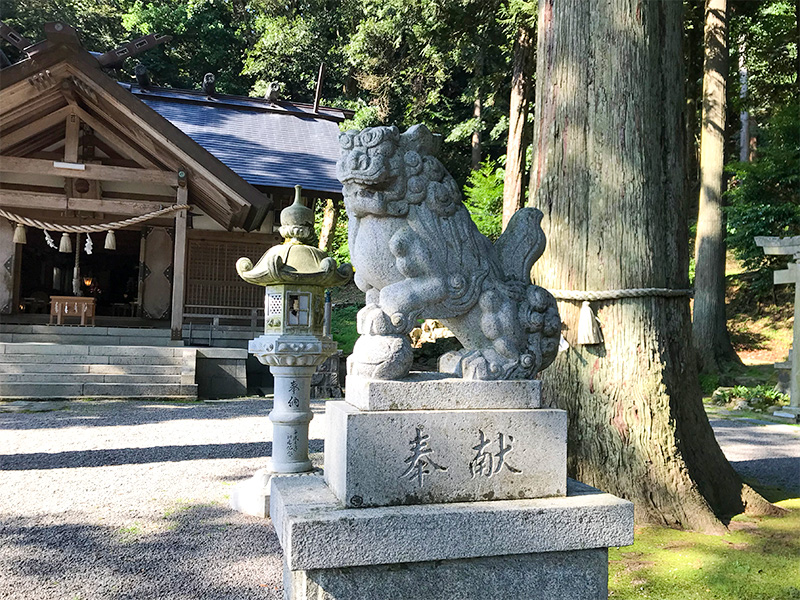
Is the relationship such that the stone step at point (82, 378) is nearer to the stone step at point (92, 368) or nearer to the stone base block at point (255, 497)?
the stone step at point (92, 368)

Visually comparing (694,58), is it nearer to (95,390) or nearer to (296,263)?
(296,263)

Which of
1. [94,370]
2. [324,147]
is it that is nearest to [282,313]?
[94,370]

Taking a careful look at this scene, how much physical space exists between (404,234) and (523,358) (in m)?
0.68

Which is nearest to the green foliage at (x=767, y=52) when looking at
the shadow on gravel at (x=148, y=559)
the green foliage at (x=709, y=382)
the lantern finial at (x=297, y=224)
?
the green foliage at (x=709, y=382)

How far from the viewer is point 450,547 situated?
2047mm

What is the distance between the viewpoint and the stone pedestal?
79.0 inches

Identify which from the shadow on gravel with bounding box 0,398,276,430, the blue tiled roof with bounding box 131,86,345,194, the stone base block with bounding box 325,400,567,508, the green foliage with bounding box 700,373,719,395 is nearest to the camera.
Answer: the stone base block with bounding box 325,400,567,508

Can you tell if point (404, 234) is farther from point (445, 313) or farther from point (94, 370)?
point (94, 370)

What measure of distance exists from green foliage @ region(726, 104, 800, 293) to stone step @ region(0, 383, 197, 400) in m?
12.8

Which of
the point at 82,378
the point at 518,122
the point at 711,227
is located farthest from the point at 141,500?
the point at 711,227

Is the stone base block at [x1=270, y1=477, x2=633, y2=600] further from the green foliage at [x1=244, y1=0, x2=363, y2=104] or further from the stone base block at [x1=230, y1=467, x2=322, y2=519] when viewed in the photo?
the green foliage at [x1=244, y1=0, x2=363, y2=104]

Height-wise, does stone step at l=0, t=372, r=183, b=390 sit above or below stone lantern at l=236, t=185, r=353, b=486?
below

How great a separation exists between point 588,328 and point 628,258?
54 cm

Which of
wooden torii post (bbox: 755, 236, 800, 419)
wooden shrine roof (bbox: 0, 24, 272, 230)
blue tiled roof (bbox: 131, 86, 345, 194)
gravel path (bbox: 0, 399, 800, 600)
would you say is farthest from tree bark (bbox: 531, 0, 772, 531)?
blue tiled roof (bbox: 131, 86, 345, 194)
